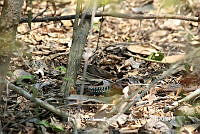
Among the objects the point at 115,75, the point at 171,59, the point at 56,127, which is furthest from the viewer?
the point at 171,59

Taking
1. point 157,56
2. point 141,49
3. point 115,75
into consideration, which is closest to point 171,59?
point 157,56

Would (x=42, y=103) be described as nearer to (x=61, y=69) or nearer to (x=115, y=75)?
(x=61, y=69)

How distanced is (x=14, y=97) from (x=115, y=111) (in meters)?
0.62

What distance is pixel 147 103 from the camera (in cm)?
259

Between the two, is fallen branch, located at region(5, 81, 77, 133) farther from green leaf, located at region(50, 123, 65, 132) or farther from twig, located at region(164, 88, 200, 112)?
twig, located at region(164, 88, 200, 112)

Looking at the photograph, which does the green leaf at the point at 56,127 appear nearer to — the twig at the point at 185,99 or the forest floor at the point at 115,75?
the forest floor at the point at 115,75

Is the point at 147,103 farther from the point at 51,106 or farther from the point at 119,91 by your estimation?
the point at 51,106

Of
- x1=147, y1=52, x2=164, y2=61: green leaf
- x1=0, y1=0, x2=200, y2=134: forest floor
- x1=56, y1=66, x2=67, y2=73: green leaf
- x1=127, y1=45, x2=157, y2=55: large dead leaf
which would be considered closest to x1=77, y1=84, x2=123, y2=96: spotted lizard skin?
x1=0, y1=0, x2=200, y2=134: forest floor

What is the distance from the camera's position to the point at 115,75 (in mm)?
3152

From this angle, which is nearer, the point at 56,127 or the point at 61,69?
the point at 56,127

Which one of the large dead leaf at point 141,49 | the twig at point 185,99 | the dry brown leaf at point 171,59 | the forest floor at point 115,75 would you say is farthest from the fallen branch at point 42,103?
the large dead leaf at point 141,49

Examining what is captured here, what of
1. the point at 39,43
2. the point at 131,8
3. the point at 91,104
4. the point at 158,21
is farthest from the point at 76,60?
the point at 131,8

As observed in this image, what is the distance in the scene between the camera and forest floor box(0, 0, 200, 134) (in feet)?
7.51

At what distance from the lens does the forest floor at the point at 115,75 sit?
2.29m
